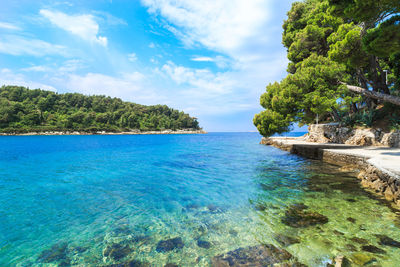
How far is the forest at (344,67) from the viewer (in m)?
9.43

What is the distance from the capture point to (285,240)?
14.8 ft

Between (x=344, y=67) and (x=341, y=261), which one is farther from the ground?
(x=344, y=67)

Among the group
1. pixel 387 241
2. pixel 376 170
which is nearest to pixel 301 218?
pixel 387 241

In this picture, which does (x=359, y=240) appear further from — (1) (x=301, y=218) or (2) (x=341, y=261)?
(1) (x=301, y=218)

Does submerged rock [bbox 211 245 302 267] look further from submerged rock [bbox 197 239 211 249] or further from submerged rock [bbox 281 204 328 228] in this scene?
submerged rock [bbox 281 204 328 228]

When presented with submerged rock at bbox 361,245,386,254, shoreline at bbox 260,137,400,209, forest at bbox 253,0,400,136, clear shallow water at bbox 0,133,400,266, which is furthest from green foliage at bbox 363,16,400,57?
submerged rock at bbox 361,245,386,254

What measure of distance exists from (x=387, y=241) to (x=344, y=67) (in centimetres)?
1901

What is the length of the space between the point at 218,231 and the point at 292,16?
1402 inches

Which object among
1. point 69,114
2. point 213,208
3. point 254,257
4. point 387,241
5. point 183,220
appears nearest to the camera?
point 254,257

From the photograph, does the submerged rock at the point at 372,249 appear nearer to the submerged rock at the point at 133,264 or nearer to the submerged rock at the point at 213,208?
the submerged rock at the point at 213,208

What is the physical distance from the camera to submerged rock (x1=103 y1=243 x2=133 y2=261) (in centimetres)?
407

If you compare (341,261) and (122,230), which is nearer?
(341,261)

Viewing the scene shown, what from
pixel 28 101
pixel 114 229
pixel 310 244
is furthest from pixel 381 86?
pixel 28 101

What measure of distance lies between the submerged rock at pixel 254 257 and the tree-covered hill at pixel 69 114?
424 feet
